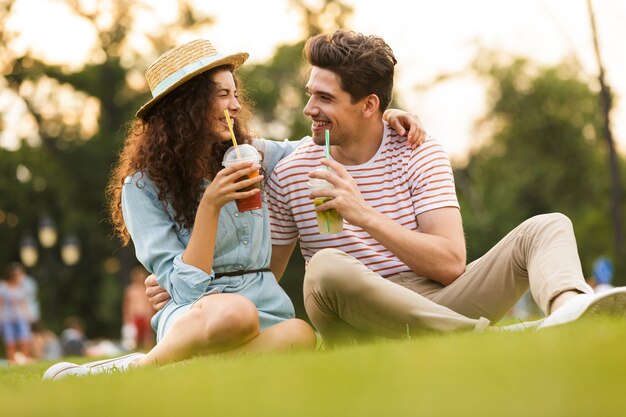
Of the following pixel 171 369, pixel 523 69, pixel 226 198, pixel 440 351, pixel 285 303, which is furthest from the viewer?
pixel 523 69

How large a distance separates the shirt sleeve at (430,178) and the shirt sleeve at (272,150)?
0.78 metres

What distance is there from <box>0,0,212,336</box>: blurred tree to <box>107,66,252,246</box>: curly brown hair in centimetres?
2845

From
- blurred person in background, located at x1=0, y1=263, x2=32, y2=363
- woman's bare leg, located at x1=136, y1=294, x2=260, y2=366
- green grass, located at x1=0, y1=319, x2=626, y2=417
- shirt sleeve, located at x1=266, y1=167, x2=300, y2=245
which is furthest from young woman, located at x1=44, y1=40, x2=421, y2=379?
blurred person in background, located at x1=0, y1=263, x2=32, y2=363

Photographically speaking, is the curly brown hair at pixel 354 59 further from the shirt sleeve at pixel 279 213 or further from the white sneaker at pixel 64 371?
the white sneaker at pixel 64 371

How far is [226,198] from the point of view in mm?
4867

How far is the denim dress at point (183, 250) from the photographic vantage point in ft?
16.7

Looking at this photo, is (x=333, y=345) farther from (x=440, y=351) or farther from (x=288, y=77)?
(x=288, y=77)

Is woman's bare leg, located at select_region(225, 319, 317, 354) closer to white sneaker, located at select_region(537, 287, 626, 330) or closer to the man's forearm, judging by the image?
the man's forearm

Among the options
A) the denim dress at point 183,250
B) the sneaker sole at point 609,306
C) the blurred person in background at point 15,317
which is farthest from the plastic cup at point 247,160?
the blurred person in background at point 15,317

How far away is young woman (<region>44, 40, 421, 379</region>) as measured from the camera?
479 centimetres

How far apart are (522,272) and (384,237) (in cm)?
67

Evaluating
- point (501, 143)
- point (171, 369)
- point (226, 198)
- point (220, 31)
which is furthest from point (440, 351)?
point (501, 143)

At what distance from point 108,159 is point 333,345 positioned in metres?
31.1

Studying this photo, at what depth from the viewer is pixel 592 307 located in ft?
13.4
